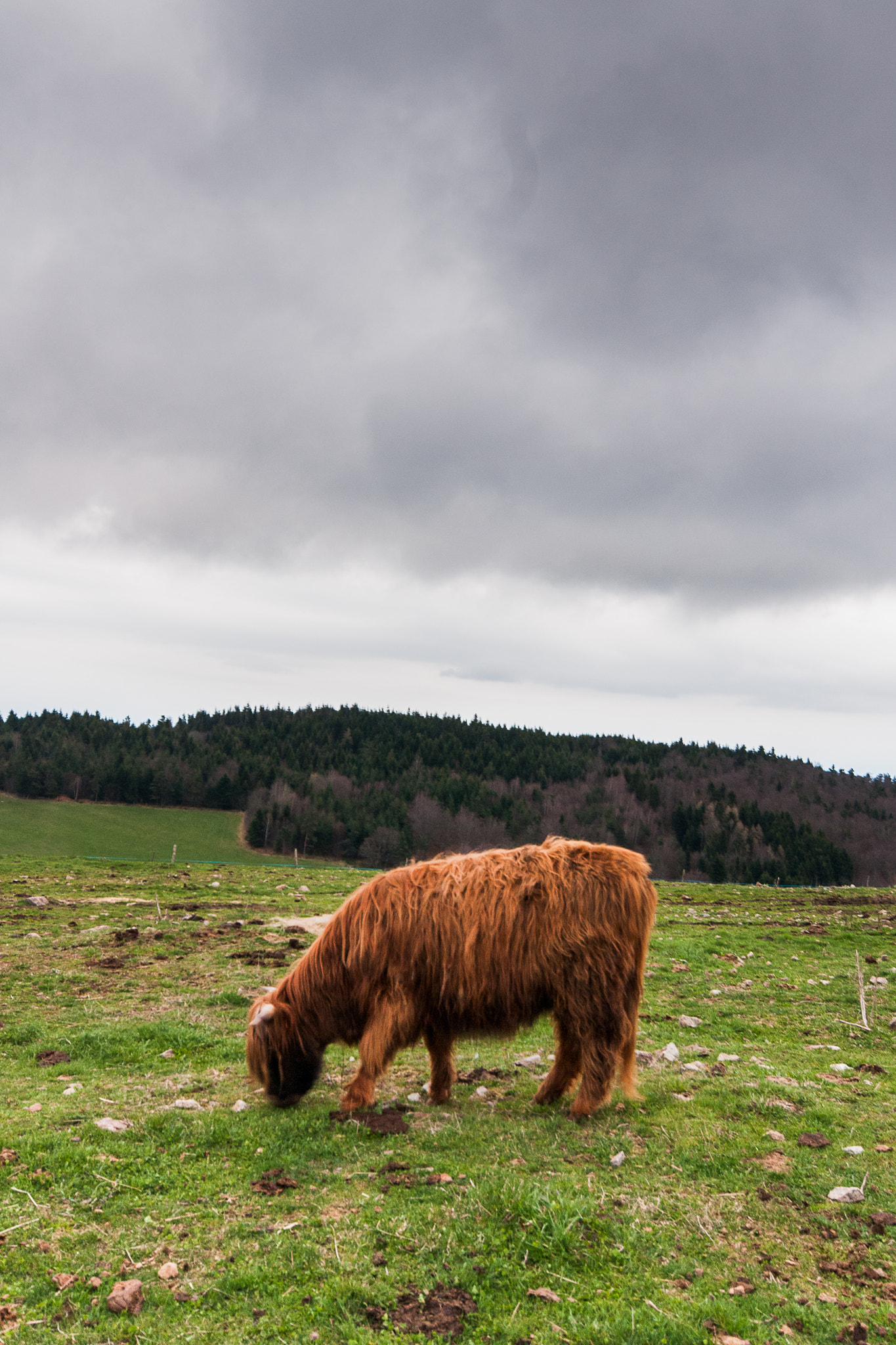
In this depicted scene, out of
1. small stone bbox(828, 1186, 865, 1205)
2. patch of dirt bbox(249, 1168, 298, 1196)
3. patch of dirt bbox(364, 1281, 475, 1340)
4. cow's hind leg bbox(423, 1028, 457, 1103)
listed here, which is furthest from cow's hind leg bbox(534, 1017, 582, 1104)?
patch of dirt bbox(364, 1281, 475, 1340)

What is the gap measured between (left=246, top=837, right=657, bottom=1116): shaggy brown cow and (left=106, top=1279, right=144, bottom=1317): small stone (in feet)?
10.7

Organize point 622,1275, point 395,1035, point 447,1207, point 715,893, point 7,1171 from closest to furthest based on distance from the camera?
point 622,1275
point 447,1207
point 7,1171
point 395,1035
point 715,893

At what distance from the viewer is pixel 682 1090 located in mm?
7727

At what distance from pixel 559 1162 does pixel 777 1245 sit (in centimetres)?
175

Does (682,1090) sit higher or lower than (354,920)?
lower

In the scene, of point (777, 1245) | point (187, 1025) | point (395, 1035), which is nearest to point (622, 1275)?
point (777, 1245)

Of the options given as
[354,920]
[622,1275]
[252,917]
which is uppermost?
[354,920]

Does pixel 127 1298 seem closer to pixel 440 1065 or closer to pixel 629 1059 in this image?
pixel 440 1065

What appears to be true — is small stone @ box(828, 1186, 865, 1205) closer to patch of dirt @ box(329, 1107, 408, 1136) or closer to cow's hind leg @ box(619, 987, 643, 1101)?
cow's hind leg @ box(619, 987, 643, 1101)

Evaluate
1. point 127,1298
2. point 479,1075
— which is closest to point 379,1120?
point 479,1075

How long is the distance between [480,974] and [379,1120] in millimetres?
1624

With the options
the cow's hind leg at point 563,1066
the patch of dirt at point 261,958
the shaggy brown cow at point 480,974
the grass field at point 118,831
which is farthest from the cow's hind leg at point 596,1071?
the grass field at point 118,831

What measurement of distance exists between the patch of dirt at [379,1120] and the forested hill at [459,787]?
74.7m

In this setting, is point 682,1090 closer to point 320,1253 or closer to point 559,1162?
point 559,1162
